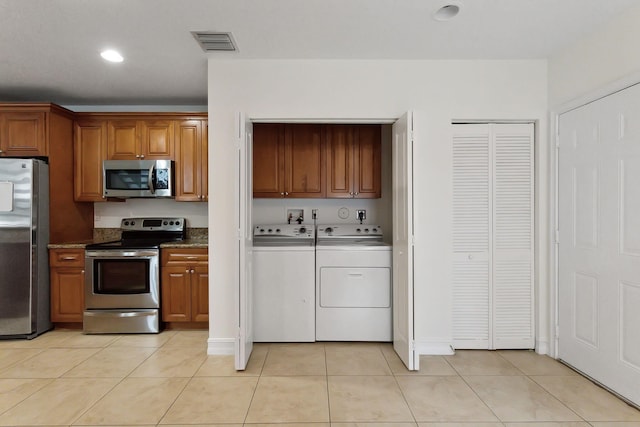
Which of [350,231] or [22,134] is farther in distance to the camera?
[350,231]

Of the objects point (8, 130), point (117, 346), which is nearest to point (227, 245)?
point (117, 346)

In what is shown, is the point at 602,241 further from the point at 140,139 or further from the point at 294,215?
the point at 140,139

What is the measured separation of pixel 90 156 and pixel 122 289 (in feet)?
5.08

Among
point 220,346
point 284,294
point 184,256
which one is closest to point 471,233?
point 284,294

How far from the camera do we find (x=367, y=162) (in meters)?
3.87

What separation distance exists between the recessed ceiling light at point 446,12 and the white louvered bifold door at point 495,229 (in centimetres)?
100

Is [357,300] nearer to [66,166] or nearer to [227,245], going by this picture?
[227,245]

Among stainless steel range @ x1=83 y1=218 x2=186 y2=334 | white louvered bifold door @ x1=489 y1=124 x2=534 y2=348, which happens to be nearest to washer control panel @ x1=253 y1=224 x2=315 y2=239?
stainless steel range @ x1=83 y1=218 x2=186 y2=334

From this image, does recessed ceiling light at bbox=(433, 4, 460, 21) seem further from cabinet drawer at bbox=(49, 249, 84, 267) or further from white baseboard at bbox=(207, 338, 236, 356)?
cabinet drawer at bbox=(49, 249, 84, 267)

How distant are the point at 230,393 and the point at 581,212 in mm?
2820

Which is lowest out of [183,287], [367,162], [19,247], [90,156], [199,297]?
[199,297]

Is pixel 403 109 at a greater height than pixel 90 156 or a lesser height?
greater

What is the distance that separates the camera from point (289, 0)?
2236 millimetres

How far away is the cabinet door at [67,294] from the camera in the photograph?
12.3 ft
